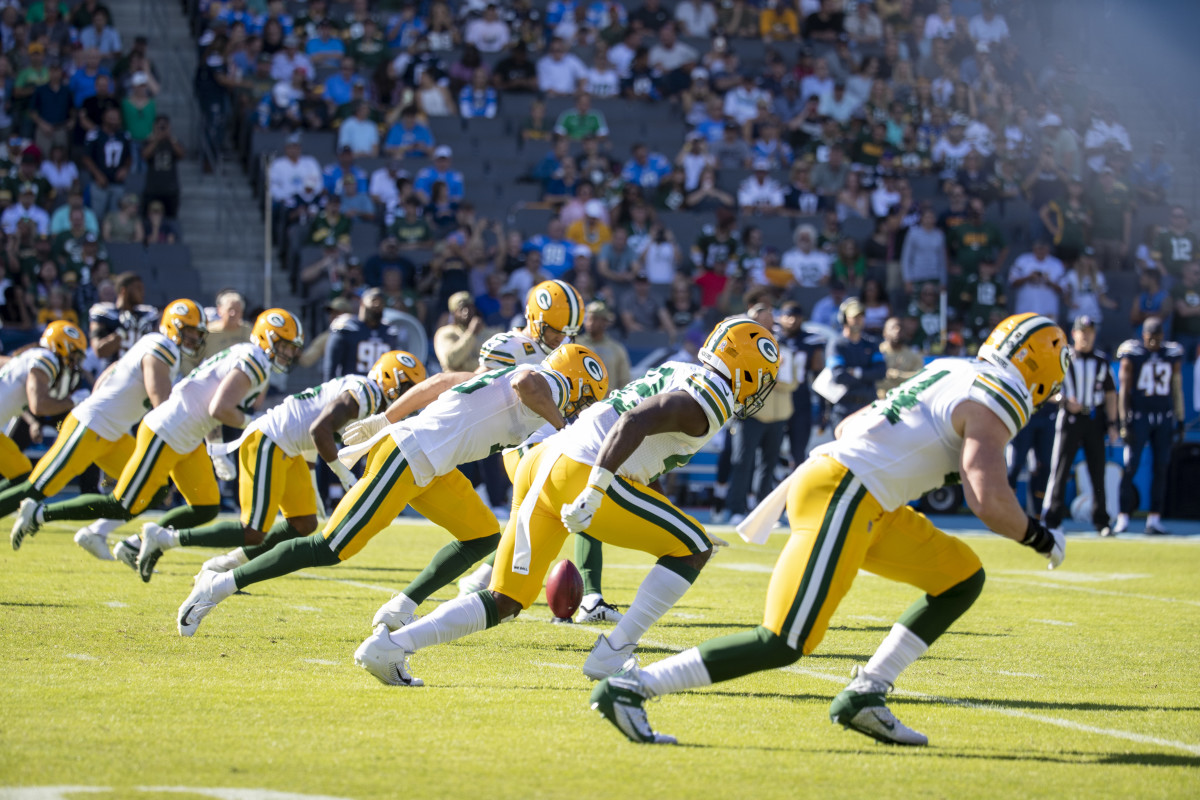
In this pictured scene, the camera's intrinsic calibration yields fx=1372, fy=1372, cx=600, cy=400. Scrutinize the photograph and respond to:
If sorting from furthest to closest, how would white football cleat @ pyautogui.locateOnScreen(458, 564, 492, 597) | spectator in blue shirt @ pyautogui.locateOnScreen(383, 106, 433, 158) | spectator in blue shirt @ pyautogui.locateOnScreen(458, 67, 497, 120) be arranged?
spectator in blue shirt @ pyautogui.locateOnScreen(458, 67, 497, 120) < spectator in blue shirt @ pyautogui.locateOnScreen(383, 106, 433, 158) < white football cleat @ pyautogui.locateOnScreen(458, 564, 492, 597)

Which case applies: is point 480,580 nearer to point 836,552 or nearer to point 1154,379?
point 836,552

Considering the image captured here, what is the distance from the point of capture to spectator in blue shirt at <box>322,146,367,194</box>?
1616 cm

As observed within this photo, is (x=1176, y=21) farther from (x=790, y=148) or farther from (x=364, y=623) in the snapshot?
(x=364, y=623)

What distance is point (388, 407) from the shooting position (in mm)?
7281

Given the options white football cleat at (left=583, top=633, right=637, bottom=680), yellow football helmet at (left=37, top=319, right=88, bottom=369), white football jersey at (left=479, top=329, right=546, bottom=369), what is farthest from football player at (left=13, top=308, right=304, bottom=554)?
white football cleat at (left=583, top=633, right=637, bottom=680)

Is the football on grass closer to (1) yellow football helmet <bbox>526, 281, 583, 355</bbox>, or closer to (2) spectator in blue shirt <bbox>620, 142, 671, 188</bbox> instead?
(1) yellow football helmet <bbox>526, 281, 583, 355</bbox>

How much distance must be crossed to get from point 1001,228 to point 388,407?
12.8 m

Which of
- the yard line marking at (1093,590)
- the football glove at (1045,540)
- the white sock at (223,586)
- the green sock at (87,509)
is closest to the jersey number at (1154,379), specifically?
the yard line marking at (1093,590)

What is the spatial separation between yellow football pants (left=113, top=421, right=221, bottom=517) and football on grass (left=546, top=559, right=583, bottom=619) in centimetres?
340

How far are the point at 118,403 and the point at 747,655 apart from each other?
5761 millimetres

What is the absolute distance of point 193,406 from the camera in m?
8.20

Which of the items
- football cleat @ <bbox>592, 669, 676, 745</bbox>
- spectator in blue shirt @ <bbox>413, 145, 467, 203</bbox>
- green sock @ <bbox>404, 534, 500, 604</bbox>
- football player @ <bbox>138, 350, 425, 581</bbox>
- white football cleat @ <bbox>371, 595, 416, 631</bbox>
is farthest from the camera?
spectator in blue shirt @ <bbox>413, 145, 467, 203</bbox>

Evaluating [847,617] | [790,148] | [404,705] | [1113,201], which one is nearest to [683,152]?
[790,148]

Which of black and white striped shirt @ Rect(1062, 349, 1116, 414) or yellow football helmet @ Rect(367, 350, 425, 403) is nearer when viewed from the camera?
yellow football helmet @ Rect(367, 350, 425, 403)
